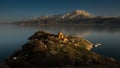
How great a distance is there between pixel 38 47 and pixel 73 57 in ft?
48.5

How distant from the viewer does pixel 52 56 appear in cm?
8056

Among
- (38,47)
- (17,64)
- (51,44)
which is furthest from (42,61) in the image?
(51,44)

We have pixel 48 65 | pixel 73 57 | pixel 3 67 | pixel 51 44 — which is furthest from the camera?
pixel 51 44

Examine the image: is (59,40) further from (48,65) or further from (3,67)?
(3,67)

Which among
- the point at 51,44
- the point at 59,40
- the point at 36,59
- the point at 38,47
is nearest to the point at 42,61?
the point at 36,59

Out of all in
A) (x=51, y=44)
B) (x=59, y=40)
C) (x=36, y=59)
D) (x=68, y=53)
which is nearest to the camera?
(x=36, y=59)

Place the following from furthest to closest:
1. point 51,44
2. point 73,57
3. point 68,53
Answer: point 51,44 → point 68,53 → point 73,57

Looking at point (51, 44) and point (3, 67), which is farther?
point (51, 44)

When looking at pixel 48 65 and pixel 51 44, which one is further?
pixel 51 44

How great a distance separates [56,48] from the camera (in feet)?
304

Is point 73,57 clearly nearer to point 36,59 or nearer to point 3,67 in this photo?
point 36,59

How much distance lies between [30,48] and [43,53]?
32.3 ft

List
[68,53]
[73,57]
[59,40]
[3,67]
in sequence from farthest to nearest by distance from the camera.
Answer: [59,40] → [68,53] → [73,57] → [3,67]

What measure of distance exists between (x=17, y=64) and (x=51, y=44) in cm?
2775
